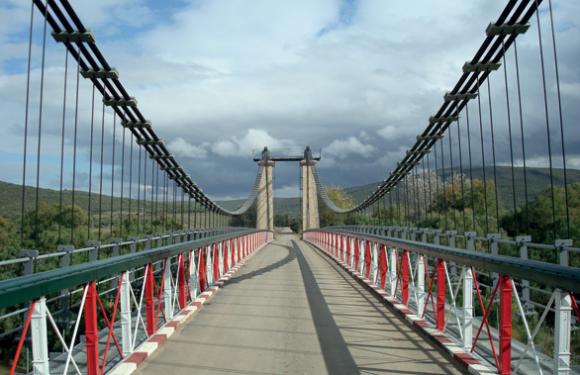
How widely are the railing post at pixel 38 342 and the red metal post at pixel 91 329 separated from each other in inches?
32.4

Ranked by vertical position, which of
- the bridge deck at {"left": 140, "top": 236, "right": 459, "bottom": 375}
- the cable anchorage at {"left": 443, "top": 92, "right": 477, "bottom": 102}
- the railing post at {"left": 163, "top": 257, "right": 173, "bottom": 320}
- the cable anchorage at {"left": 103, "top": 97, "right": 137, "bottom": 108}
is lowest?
the bridge deck at {"left": 140, "top": 236, "right": 459, "bottom": 375}

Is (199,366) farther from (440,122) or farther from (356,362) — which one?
(440,122)

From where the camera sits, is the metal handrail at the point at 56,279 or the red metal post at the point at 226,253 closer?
the metal handrail at the point at 56,279

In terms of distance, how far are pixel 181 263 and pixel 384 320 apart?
3.39 m

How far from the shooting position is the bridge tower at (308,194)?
81.6 meters

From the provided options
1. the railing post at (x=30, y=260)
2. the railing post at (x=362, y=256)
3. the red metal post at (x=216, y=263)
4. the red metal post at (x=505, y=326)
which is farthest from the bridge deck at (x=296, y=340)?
the railing post at (x=362, y=256)

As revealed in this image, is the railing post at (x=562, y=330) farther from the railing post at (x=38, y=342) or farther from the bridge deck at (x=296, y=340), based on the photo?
the railing post at (x=38, y=342)

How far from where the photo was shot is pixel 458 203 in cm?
4806

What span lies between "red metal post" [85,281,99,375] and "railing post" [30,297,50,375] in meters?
0.82

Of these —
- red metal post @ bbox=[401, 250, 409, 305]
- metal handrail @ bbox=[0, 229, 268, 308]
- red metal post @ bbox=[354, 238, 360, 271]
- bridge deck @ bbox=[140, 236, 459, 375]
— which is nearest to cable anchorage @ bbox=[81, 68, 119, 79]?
bridge deck @ bbox=[140, 236, 459, 375]

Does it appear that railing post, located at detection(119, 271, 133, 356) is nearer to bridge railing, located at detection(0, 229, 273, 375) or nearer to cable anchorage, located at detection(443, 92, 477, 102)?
bridge railing, located at detection(0, 229, 273, 375)

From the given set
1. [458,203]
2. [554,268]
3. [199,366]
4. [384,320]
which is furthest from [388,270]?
[458,203]

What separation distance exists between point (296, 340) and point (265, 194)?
7359 centimetres

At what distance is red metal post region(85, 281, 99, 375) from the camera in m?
4.98
